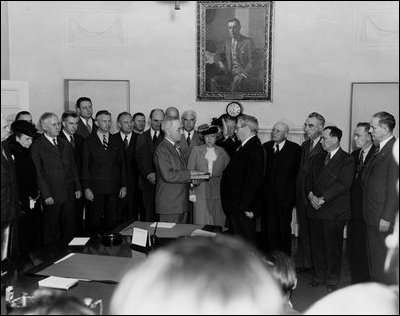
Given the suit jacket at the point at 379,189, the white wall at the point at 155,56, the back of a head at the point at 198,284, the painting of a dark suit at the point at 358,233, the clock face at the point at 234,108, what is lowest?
the painting of a dark suit at the point at 358,233

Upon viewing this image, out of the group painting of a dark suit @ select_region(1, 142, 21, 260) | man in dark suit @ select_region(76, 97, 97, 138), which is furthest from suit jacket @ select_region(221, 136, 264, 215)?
painting of a dark suit @ select_region(1, 142, 21, 260)

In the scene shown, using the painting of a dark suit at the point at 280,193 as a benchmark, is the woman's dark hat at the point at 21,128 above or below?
above

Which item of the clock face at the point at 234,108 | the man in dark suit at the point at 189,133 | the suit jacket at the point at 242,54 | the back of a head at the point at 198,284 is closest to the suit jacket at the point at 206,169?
the man in dark suit at the point at 189,133

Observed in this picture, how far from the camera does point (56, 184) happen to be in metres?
5.42

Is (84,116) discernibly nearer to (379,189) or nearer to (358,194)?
(358,194)

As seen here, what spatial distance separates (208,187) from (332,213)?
140 cm

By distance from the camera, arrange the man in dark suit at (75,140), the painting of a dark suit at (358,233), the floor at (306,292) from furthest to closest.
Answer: the man in dark suit at (75,140) < the painting of a dark suit at (358,233) < the floor at (306,292)

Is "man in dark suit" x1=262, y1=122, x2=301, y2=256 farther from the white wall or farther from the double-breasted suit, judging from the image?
→ the white wall

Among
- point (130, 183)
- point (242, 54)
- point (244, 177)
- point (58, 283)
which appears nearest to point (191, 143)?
point (130, 183)

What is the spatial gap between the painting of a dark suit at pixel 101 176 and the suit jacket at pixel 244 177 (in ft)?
4.79

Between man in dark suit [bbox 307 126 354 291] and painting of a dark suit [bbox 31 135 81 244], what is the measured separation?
2.59 metres

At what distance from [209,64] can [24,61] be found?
2.91 m

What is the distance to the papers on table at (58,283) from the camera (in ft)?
8.20

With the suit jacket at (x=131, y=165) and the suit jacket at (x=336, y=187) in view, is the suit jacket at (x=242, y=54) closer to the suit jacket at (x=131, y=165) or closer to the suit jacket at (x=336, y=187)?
the suit jacket at (x=131, y=165)
